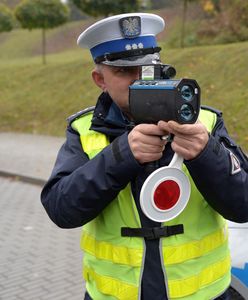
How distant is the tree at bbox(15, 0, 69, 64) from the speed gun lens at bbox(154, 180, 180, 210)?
787 inches

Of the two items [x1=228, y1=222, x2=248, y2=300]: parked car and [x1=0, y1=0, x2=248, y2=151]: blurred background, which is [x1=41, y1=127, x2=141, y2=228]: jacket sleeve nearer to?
[x1=228, y1=222, x2=248, y2=300]: parked car

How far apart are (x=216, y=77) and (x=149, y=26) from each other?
12149 millimetres

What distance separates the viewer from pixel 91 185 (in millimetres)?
1696

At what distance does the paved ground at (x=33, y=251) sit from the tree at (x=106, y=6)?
11647 millimetres

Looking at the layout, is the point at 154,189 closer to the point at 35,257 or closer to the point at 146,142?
the point at 146,142

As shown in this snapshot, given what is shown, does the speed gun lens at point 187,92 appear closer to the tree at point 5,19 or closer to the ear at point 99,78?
the ear at point 99,78

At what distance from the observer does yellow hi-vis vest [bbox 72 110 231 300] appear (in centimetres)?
→ 179

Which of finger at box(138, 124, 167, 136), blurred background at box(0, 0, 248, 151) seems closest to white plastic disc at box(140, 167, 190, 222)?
finger at box(138, 124, 167, 136)

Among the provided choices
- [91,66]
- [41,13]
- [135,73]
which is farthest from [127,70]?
[41,13]

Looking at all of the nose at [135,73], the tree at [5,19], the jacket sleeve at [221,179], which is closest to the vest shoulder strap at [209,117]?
the jacket sleeve at [221,179]

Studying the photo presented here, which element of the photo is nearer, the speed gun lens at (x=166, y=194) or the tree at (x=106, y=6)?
the speed gun lens at (x=166, y=194)

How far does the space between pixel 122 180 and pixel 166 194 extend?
140 mm

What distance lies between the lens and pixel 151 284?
1.79 m

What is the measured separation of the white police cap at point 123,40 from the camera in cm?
186
